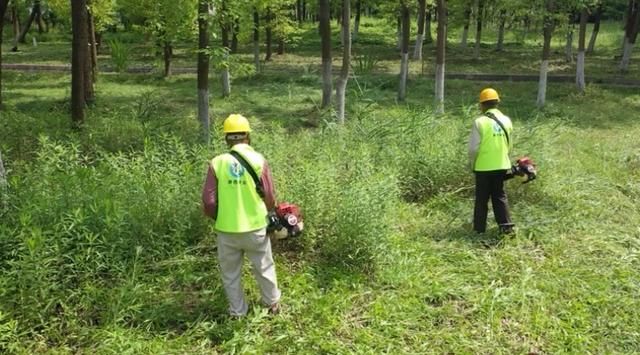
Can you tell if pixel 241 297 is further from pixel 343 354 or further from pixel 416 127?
pixel 416 127

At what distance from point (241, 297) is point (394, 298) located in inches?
53.3

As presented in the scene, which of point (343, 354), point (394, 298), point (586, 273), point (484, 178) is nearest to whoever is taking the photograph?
point (343, 354)

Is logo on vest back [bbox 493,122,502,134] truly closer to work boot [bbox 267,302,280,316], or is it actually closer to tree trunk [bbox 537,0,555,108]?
work boot [bbox 267,302,280,316]

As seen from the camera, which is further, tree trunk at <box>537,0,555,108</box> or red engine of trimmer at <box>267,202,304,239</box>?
tree trunk at <box>537,0,555,108</box>

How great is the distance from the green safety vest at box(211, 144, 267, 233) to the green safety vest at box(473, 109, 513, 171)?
113 inches

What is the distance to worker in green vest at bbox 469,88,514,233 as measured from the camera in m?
5.97

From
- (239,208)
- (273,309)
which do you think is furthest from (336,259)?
(239,208)

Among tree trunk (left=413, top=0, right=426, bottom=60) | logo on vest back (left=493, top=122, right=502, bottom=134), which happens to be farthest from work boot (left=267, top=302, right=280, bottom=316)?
tree trunk (left=413, top=0, right=426, bottom=60)

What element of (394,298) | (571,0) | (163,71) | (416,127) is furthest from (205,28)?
(163,71)

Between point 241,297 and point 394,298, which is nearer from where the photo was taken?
point 241,297

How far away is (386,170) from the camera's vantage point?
683 cm

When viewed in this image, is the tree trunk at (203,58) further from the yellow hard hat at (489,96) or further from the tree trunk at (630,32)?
the tree trunk at (630,32)

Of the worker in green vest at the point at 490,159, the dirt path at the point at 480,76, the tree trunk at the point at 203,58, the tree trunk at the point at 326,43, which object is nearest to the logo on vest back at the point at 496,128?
the worker in green vest at the point at 490,159

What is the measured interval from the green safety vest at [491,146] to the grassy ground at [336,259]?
820 millimetres
